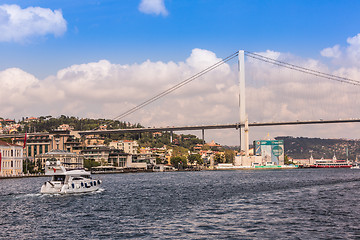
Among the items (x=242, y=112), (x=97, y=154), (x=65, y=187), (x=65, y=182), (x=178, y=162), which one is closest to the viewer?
(x=65, y=187)

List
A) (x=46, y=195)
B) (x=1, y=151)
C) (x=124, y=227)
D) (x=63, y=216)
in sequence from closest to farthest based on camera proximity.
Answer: (x=124, y=227) < (x=63, y=216) < (x=46, y=195) < (x=1, y=151)

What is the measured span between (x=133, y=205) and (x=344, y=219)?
15.0 m

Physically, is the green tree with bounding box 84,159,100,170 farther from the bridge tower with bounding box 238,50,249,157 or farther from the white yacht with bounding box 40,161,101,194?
the white yacht with bounding box 40,161,101,194

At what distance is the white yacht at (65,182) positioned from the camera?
1715 inches

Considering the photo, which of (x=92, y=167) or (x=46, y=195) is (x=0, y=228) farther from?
(x=92, y=167)

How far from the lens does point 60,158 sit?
131 metres

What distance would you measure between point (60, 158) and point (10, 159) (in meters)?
35.2

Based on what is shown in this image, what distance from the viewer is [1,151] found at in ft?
302

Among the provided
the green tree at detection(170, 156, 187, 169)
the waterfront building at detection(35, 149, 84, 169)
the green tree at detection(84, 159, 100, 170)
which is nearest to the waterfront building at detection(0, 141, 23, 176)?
the waterfront building at detection(35, 149, 84, 169)

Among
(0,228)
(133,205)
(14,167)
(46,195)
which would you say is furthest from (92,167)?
(0,228)

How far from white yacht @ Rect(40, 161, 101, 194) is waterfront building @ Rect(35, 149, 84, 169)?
78249 millimetres

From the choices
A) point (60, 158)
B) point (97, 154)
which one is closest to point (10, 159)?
point (60, 158)

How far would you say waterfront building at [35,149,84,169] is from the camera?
126m

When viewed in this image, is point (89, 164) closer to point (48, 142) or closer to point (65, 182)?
point (48, 142)
